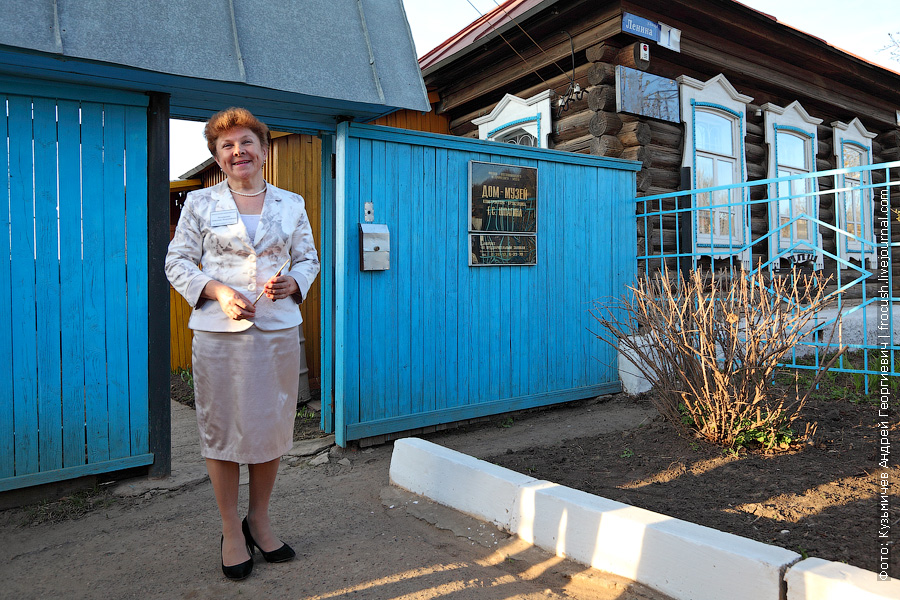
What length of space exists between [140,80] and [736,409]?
402 cm

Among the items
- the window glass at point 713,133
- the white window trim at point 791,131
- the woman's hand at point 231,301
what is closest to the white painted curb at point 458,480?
the woman's hand at point 231,301

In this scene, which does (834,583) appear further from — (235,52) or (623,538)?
(235,52)

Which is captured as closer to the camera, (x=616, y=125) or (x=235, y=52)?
(x=235, y=52)

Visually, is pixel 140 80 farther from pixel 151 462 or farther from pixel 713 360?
pixel 713 360

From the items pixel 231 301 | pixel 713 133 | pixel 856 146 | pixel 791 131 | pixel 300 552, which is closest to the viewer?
pixel 231 301

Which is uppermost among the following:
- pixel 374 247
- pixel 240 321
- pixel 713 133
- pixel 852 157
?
pixel 852 157

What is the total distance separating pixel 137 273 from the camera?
3.87m

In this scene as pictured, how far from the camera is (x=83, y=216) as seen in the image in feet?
12.1

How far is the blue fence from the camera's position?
6094mm

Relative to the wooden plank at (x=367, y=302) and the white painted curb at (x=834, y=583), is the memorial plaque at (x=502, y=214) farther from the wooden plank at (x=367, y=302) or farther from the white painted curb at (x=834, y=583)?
the white painted curb at (x=834, y=583)

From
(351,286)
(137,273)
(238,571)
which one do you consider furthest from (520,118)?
(238,571)

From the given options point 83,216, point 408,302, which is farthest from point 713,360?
point 83,216

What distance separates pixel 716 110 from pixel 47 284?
793 cm

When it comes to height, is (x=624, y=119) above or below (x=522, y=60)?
below
